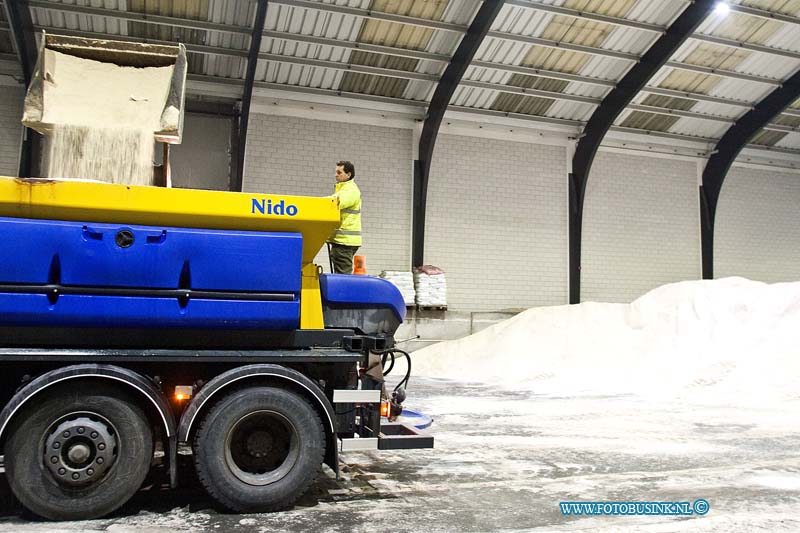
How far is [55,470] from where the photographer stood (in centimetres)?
374

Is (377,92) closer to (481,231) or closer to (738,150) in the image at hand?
(481,231)

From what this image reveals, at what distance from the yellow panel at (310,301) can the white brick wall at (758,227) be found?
18747 millimetres

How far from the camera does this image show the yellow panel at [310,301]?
4.42 meters

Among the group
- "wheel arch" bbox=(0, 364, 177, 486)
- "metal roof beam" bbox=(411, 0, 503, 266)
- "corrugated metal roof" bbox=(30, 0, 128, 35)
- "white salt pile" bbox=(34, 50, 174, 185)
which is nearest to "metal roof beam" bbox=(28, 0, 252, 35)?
"corrugated metal roof" bbox=(30, 0, 128, 35)

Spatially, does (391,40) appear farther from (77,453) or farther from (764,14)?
(77,453)

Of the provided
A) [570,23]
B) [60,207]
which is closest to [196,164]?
[570,23]

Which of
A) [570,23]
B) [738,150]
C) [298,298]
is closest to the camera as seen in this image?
[298,298]

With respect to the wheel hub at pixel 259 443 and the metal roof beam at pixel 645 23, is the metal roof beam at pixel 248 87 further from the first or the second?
the wheel hub at pixel 259 443

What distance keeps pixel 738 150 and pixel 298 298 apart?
18.9m

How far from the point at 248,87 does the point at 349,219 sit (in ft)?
32.8

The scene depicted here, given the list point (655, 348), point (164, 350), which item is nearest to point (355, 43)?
point (655, 348)

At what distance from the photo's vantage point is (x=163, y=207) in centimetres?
394

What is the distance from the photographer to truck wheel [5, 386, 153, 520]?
3.73 meters

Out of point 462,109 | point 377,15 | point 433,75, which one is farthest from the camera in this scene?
point 462,109
